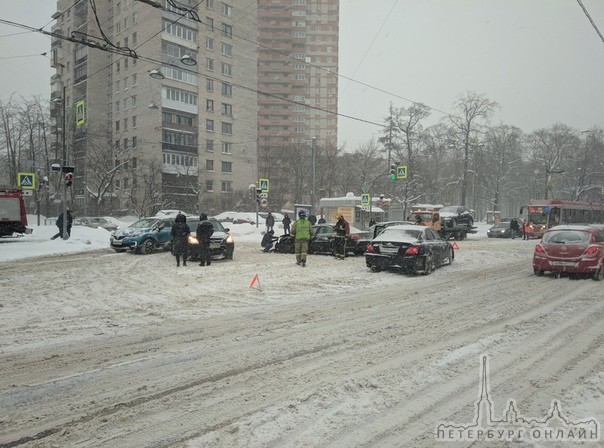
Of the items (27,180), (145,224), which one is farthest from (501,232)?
(27,180)

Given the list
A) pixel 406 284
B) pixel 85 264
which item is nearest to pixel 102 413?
pixel 406 284

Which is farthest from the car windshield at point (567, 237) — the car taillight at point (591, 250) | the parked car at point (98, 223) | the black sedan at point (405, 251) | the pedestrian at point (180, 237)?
the parked car at point (98, 223)

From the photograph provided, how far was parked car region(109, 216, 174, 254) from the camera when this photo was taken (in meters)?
17.8

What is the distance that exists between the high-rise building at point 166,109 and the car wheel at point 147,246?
29152 millimetres

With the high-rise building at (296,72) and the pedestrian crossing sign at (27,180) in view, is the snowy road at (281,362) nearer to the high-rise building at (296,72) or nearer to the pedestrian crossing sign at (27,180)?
the pedestrian crossing sign at (27,180)

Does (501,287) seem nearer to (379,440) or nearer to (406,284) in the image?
(406,284)

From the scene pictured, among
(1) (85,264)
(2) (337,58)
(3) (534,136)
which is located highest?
(2) (337,58)

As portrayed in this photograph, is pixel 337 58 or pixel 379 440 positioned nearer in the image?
pixel 379 440

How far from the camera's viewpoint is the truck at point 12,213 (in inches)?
890

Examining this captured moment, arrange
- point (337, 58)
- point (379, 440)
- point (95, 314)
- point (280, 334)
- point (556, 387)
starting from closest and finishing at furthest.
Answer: point (379, 440)
point (556, 387)
point (280, 334)
point (95, 314)
point (337, 58)

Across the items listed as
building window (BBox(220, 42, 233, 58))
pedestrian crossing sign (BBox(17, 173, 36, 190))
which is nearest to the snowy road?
pedestrian crossing sign (BBox(17, 173, 36, 190))

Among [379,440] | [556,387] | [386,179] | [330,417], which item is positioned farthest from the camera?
[386,179]

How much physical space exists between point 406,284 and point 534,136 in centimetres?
7130

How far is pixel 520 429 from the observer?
11.3ft
